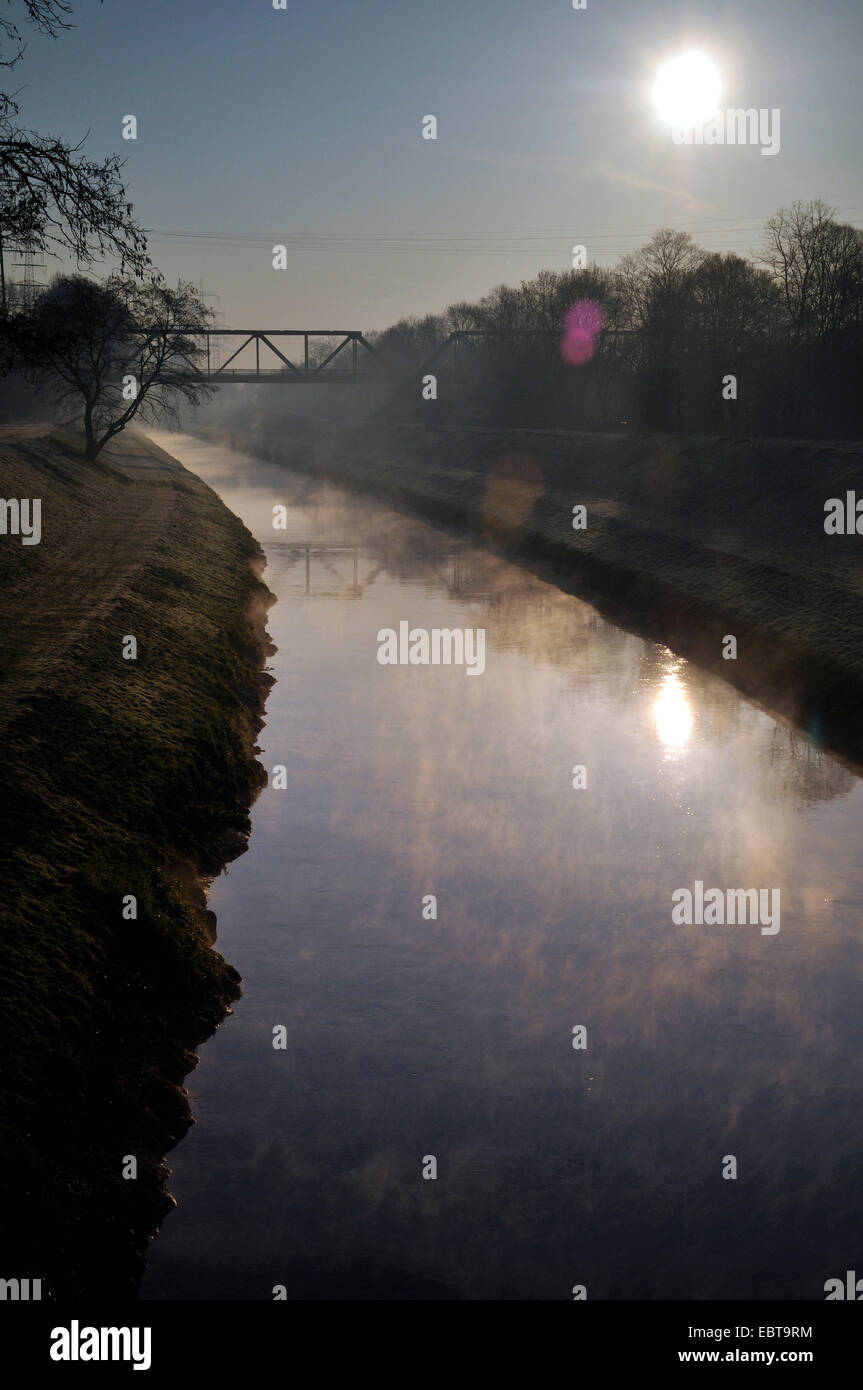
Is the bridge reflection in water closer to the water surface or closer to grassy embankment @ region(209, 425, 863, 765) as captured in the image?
grassy embankment @ region(209, 425, 863, 765)

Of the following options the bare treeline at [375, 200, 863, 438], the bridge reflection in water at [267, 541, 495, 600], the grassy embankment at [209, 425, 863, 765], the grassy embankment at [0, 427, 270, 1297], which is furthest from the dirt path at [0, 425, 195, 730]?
the bare treeline at [375, 200, 863, 438]

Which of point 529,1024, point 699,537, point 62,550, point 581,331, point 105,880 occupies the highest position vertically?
point 581,331

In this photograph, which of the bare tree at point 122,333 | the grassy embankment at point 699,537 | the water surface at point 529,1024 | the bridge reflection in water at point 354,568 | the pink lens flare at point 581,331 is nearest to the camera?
the water surface at point 529,1024

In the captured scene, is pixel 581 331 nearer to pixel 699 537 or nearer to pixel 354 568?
pixel 354 568

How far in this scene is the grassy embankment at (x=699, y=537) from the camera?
83.0 feet

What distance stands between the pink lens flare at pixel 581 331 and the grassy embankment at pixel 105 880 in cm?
7550

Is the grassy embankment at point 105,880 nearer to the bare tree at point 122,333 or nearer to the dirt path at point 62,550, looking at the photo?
the dirt path at point 62,550

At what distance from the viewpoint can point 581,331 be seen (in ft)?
326

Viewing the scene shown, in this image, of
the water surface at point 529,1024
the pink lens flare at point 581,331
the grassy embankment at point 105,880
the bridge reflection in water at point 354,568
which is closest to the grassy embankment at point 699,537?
the bridge reflection in water at point 354,568

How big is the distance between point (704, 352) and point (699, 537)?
39700mm

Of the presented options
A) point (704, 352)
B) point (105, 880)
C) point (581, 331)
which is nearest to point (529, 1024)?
point (105, 880)

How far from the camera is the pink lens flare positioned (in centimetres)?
9881

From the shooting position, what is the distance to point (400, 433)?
107 metres
